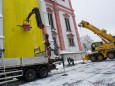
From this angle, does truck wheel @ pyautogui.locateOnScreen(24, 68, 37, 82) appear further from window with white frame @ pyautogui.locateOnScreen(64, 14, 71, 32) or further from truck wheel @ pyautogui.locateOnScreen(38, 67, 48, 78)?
window with white frame @ pyautogui.locateOnScreen(64, 14, 71, 32)

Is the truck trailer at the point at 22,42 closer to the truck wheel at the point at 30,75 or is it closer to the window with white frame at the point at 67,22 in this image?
the truck wheel at the point at 30,75

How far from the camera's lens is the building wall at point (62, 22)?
31.8 metres

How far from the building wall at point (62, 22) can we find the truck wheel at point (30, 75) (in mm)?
17508

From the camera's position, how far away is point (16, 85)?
1232cm

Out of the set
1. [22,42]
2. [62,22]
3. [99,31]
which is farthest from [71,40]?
[22,42]

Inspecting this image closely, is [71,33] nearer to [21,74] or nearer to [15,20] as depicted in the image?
[15,20]

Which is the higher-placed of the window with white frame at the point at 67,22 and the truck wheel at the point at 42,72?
the window with white frame at the point at 67,22

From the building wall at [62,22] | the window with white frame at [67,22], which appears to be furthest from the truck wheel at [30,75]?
the window with white frame at [67,22]

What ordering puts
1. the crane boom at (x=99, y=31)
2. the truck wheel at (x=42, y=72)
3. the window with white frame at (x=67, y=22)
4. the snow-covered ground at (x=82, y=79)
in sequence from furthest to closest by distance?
1. the window with white frame at (x=67, y=22)
2. the crane boom at (x=99, y=31)
3. the truck wheel at (x=42, y=72)
4. the snow-covered ground at (x=82, y=79)

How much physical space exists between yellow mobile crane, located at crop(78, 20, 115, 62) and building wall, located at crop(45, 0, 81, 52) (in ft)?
16.8

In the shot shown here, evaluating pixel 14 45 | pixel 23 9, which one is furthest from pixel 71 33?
pixel 14 45

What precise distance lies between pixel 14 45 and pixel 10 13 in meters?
3.00

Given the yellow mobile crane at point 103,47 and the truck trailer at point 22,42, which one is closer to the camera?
the truck trailer at point 22,42

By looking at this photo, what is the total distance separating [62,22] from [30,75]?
67.8 ft
